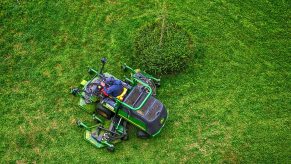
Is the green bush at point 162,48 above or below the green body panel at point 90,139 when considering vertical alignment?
above

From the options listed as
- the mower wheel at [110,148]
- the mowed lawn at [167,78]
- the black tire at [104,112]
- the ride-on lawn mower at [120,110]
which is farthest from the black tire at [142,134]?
the black tire at [104,112]

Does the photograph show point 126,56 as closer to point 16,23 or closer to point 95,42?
point 95,42

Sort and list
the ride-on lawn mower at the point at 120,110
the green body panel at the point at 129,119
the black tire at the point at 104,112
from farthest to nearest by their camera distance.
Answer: the black tire at the point at 104,112, the green body panel at the point at 129,119, the ride-on lawn mower at the point at 120,110

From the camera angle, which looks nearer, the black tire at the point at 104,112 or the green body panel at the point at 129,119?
the green body panel at the point at 129,119

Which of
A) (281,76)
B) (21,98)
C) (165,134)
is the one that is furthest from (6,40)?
(281,76)

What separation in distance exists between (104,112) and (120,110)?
67cm

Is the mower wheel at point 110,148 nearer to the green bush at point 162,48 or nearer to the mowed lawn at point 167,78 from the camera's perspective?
the mowed lawn at point 167,78

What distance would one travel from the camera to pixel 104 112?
11.7m

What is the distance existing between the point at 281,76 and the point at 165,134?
4221mm

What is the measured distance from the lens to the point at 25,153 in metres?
11.5

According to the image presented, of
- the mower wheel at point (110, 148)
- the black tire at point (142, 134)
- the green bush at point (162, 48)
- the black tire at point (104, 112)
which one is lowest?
the mower wheel at point (110, 148)

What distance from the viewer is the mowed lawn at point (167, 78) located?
37.8ft

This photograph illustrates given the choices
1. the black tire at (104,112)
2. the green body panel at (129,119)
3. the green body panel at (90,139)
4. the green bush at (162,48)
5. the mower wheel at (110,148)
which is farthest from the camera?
the green bush at (162,48)

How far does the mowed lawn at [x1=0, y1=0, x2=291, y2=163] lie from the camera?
1153 cm
